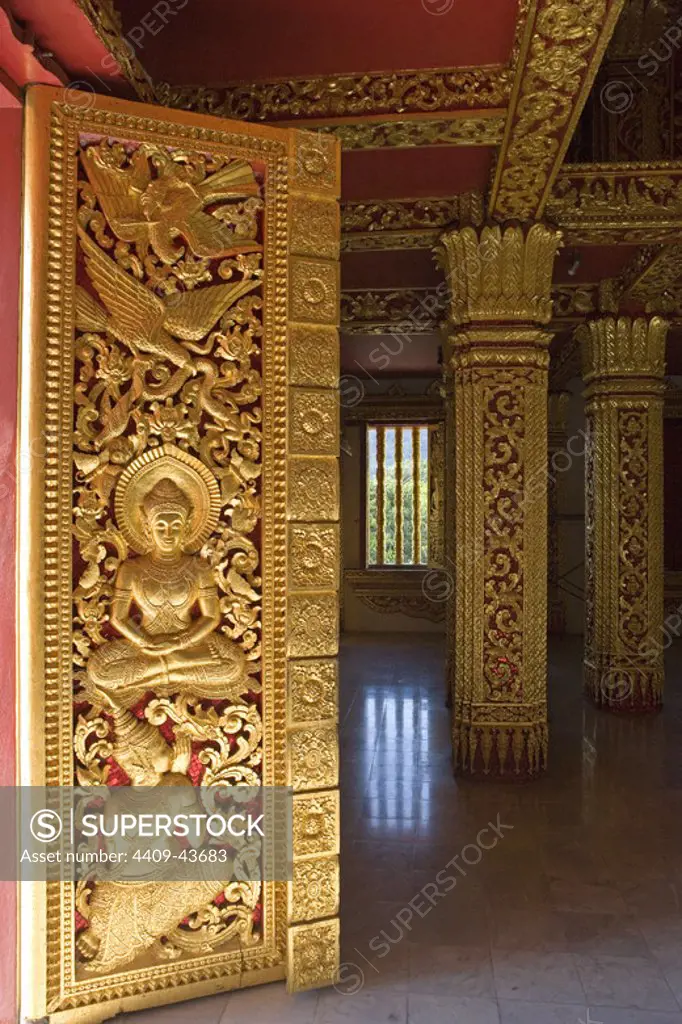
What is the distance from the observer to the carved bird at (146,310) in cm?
190

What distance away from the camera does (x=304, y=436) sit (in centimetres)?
207

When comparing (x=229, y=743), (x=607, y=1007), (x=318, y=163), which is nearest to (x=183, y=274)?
(x=318, y=163)

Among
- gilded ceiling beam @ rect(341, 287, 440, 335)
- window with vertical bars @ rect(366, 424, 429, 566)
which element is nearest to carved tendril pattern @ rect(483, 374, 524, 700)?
gilded ceiling beam @ rect(341, 287, 440, 335)

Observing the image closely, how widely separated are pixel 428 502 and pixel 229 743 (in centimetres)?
692

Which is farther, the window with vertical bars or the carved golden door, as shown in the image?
the window with vertical bars

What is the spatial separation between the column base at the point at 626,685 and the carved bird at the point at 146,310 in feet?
14.5

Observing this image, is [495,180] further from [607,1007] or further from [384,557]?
[384,557]

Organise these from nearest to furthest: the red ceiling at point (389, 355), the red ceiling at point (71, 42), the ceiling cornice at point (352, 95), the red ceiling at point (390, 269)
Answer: the red ceiling at point (71, 42), the ceiling cornice at point (352, 95), the red ceiling at point (390, 269), the red ceiling at point (389, 355)

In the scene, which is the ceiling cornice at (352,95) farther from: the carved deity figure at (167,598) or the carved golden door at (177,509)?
the carved deity figure at (167,598)

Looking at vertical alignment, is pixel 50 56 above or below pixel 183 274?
above

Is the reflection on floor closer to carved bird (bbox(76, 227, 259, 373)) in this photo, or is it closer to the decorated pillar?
carved bird (bbox(76, 227, 259, 373))

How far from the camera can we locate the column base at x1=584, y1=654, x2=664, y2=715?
5355 millimetres

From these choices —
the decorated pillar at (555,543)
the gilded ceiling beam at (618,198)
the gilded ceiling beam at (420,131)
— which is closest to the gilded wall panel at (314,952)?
the gilded ceiling beam at (420,131)

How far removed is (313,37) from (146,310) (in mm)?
1481
